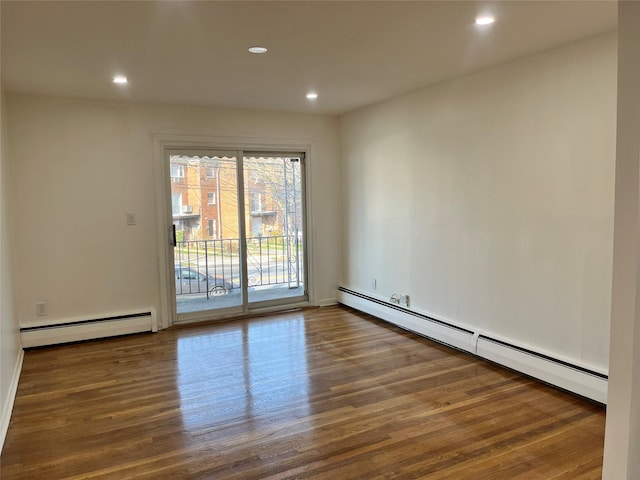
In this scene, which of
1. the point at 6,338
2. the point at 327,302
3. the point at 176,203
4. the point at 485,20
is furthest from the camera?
the point at 327,302

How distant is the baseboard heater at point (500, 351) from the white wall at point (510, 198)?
6 centimetres

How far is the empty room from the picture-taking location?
2445mm

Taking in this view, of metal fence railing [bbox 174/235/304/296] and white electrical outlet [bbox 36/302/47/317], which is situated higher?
metal fence railing [bbox 174/235/304/296]

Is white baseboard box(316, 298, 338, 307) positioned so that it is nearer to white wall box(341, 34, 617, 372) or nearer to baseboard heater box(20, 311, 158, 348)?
white wall box(341, 34, 617, 372)

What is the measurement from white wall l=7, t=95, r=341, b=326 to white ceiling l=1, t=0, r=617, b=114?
372 millimetres

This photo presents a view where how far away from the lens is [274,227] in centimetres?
563

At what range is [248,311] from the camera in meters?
5.48

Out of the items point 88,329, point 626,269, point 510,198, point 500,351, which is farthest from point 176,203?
point 626,269

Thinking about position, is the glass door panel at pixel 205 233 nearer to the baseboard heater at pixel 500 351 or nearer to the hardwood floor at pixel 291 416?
the hardwood floor at pixel 291 416

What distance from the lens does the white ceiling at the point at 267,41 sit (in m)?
2.46

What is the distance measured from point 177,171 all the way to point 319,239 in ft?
6.06

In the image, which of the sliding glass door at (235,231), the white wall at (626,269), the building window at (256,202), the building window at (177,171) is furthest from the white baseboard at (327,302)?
the white wall at (626,269)

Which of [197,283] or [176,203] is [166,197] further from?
[197,283]

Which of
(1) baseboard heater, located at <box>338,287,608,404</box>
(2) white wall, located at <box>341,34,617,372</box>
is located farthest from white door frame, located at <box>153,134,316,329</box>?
(1) baseboard heater, located at <box>338,287,608,404</box>
